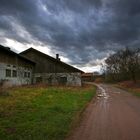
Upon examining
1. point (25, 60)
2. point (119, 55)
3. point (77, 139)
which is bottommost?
point (77, 139)

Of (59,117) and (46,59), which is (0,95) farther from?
(46,59)

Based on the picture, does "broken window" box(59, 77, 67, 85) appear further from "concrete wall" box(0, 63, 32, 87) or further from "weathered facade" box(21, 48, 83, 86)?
"concrete wall" box(0, 63, 32, 87)

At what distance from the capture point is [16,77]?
107ft

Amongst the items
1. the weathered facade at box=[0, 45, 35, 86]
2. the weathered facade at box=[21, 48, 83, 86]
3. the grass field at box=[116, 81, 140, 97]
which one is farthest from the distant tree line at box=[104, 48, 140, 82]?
the weathered facade at box=[0, 45, 35, 86]

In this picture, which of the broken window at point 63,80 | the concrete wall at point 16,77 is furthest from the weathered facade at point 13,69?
the broken window at point 63,80

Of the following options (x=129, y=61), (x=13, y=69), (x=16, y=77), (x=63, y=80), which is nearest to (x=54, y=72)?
(x=63, y=80)

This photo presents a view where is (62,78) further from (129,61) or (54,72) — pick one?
A: (129,61)

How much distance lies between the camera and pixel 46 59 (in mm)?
40031

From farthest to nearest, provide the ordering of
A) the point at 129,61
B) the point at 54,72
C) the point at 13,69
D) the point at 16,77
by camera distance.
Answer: the point at 129,61, the point at 54,72, the point at 16,77, the point at 13,69

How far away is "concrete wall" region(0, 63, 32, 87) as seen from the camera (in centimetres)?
2808

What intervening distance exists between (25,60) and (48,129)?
2912 cm

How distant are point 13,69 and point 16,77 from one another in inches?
61.7

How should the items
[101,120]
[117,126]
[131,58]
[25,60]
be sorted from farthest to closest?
[131,58]
[25,60]
[101,120]
[117,126]

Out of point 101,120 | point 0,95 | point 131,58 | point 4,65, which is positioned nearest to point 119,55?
point 131,58
